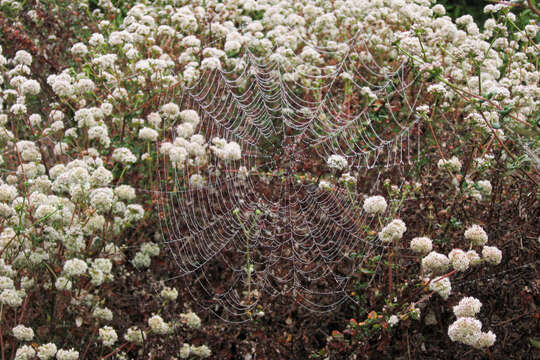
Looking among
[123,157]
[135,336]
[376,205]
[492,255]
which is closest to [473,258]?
[492,255]

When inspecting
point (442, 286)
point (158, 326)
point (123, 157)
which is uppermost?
point (442, 286)

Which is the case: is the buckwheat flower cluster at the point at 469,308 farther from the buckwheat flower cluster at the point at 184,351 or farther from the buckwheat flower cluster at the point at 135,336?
the buckwheat flower cluster at the point at 135,336

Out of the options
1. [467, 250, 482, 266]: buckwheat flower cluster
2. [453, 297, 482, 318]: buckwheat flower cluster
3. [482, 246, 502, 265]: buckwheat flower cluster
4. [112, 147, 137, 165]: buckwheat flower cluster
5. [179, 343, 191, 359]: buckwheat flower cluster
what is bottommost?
[179, 343, 191, 359]: buckwheat flower cluster

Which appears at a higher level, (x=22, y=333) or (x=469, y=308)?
(x=469, y=308)

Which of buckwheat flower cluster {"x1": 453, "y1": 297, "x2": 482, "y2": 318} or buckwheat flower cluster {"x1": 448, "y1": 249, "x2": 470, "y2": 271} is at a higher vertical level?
buckwheat flower cluster {"x1": 448, "y1": 249, "x2": 470, "y2": 271}

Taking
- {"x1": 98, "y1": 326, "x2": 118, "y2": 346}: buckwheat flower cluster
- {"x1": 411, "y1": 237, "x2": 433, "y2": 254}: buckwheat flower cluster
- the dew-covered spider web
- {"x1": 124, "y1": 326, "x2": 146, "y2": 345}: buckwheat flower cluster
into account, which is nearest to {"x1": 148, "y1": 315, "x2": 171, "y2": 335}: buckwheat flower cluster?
{"x1": 124, "y1": 326, "x2": 146, "y2": 345}: buckwheat flower cluster

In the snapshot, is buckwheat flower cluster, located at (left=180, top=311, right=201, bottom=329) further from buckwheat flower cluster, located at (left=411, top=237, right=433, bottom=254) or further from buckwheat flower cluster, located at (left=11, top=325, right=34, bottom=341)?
buckwheat flower cluster, located at (left=411, top=237, right=433, bottom=254)

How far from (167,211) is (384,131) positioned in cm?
150

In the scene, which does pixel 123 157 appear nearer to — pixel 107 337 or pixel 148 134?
pixel 148 134

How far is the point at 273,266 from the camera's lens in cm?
316

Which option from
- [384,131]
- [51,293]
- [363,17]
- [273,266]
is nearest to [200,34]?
[363,17]

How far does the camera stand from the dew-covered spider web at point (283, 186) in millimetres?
3092

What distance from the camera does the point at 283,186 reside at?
379 cm

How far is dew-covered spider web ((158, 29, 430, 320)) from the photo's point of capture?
10.1ft
